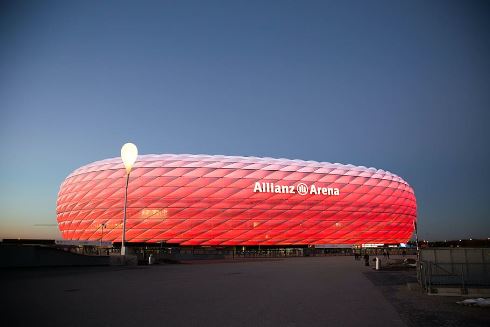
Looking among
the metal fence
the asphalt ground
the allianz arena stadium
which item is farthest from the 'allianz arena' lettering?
the asphalt ground

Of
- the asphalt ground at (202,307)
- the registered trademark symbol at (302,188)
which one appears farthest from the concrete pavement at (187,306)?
the registered trademark symbol at (302,188)

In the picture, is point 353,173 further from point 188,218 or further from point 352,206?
point 188,218

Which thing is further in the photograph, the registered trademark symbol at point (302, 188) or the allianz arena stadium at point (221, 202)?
the registered trademark symbol at point (302, 188)

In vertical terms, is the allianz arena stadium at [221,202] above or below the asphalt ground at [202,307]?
above

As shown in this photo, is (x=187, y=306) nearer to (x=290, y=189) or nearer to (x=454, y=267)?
(x=454, y=267)

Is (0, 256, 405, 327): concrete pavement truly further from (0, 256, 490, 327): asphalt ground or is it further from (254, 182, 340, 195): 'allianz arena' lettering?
(254, 182, 340, 195): 'allianz arena' lettering

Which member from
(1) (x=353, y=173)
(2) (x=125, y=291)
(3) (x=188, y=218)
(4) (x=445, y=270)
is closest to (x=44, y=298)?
(2) (x=125, y=291)

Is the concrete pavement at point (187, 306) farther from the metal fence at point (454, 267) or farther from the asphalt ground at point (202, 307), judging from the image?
the metal fence at point (454, 267)

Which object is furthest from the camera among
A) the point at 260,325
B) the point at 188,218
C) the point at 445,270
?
the point at 188,218

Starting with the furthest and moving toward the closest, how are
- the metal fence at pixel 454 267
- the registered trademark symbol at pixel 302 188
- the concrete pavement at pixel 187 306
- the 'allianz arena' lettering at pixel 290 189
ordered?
the registered trademark symbol at pixel 302 188
the 'allianz arena' lettering at pixel 290 189
the metal fence at pixel 454 267
the concrete pavement at pixel 187 306

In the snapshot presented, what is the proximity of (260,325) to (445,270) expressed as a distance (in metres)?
9.41

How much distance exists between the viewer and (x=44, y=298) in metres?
9.88

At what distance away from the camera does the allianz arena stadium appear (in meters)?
64.8

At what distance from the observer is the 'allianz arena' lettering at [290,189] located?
2621 inches
